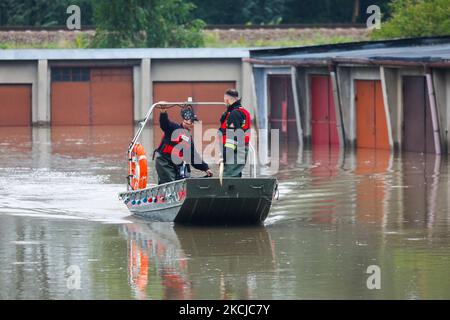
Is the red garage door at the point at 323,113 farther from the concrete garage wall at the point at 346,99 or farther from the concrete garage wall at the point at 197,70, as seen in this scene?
the concrete garage wall at the point at 197,70

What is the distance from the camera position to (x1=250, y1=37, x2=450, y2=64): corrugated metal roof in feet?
110

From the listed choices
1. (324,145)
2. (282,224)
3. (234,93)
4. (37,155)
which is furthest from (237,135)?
(324,145)

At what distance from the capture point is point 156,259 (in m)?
17.2

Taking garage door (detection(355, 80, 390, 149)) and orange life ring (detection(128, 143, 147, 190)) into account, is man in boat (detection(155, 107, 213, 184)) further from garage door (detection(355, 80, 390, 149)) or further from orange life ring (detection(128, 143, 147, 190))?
garage door (detection(355, 80, 390, 149))

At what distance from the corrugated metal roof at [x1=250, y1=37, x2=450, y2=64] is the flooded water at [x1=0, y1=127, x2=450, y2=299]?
178 inches

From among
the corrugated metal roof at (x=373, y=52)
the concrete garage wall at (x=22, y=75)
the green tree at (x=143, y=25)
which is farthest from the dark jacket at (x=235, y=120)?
the green tree at (x=143, y=25)

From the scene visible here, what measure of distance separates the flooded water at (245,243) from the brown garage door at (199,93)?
21311 millimetres

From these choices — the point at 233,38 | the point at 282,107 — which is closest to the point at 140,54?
the point at 282,107

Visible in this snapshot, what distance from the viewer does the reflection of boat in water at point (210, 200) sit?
19.0 metres

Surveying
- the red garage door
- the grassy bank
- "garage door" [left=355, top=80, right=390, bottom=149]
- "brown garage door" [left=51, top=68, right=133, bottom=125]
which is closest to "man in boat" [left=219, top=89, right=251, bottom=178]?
"garage door" [left=355, top=80, right=390, bottom=149]

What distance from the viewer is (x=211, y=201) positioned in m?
19.3
